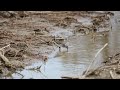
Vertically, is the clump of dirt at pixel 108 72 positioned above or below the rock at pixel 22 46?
below

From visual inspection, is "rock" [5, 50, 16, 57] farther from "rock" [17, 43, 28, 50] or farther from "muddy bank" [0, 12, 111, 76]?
"rock" [17, 43, 28, 50]

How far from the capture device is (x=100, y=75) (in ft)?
18.4

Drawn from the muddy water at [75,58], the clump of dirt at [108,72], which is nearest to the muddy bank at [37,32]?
the muddy water at [75,58]

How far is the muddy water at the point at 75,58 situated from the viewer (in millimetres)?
5957

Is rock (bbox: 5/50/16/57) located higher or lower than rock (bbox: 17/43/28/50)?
lower

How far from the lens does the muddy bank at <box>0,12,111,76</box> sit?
276 inches

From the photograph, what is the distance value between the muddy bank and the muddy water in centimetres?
25

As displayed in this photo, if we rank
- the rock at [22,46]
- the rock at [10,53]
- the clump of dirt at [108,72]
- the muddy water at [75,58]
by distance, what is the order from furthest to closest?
the rock at [22,46] → the rock at [10,53] → the muddy water at [75,58] → the clump of dirt at [108,72]

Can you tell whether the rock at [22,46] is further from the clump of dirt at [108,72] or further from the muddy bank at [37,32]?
the clump of dirt at [108,72]

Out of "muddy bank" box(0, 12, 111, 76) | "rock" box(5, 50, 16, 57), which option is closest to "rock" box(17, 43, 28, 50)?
"muddy bank" box(0, 12, 111, 76)

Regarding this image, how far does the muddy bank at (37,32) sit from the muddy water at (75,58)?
0.25 metres

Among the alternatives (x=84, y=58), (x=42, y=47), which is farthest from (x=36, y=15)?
(x=84, y=58)

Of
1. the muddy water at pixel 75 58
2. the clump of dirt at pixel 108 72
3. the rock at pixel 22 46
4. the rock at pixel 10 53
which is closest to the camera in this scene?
the clump of dirt at pixel 108 72
